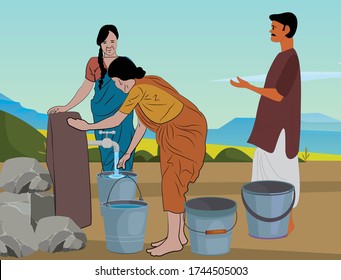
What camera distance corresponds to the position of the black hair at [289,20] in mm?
6250

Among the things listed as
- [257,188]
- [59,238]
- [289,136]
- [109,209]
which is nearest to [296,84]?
[289,136]

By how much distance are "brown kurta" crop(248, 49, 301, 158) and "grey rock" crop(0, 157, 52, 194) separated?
1899 millimetres

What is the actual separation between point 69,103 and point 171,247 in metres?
1.90

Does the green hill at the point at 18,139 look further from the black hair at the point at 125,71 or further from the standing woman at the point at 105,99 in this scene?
the black hair at the point at 125,71

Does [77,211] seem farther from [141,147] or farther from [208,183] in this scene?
[141,147]

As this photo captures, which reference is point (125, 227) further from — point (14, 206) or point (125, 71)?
point (125, 71)

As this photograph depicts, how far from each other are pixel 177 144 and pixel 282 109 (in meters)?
1.16

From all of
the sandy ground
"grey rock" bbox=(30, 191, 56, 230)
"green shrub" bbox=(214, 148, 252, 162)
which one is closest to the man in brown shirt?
the sandy ground

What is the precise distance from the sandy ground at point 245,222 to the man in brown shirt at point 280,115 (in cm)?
55

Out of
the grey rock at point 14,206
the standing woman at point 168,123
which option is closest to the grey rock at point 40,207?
the grey rock at point 14,206

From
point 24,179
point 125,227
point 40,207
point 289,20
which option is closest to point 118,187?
point 40,207

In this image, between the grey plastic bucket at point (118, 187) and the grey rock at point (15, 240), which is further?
the grey plastic bucket at point (118, 187)

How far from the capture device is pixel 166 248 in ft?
19.0

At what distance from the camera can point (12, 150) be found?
12.5 metres
